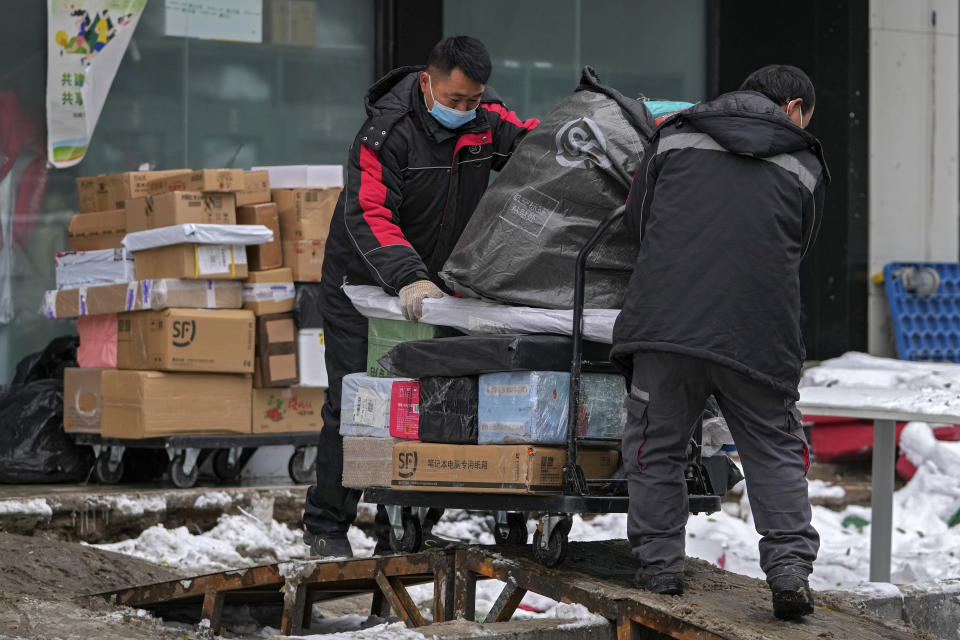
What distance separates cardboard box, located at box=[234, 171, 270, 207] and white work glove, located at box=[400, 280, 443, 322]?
2688 millimetres

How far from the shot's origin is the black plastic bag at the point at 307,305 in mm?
7305

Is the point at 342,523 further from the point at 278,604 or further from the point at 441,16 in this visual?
the point at 441,16

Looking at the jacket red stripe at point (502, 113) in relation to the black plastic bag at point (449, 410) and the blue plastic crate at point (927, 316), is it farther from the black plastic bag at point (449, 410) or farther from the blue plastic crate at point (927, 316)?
the blue plastic crate at point (927, 316)

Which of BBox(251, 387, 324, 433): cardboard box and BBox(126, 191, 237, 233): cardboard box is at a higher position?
BBox(126, 191, 237, 233): cardboard box

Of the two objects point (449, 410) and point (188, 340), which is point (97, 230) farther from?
point (449, 410)

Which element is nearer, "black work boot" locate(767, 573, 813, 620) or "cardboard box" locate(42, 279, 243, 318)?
"black work boot" locate(767, 573, 813, 620)

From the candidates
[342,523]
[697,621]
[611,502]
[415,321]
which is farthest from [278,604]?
[697,621]

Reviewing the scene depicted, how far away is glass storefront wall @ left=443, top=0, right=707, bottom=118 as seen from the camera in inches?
397

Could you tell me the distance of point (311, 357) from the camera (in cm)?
733

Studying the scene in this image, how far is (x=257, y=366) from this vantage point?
7230 millimetres

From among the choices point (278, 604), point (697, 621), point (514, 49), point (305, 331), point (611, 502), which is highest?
point (514, 49)

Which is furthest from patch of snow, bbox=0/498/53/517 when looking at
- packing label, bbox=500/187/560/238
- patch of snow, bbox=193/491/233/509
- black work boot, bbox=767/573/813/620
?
black work boot, bbox=767/573/813/620

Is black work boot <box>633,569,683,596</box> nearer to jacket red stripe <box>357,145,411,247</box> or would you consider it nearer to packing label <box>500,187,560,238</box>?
packing label <box>500,187,560,238</box>

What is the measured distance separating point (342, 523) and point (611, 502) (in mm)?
1481
